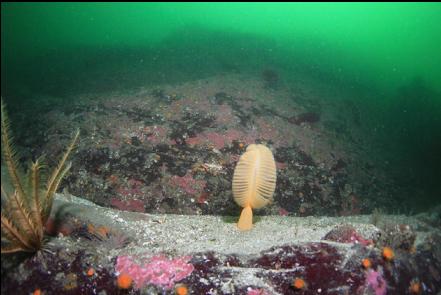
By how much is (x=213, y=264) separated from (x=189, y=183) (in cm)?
276

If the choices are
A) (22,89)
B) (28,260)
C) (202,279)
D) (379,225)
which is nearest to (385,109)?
(379,225)

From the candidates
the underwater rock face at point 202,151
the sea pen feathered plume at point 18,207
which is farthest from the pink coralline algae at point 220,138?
the sea pen feathered plume at point 18,207

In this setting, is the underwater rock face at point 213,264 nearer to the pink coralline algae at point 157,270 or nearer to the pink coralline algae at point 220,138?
the pink coralline algae at point 157,270

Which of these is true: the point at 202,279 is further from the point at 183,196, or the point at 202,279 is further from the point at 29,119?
the point at 29,119

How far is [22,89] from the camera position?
48.4 feet

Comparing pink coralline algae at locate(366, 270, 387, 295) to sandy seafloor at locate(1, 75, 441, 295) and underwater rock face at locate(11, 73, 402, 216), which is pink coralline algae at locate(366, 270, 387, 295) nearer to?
sandy seafloor at locate(1, 75, 441, 295)

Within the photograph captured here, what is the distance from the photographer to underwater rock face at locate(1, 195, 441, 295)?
2.96 metres

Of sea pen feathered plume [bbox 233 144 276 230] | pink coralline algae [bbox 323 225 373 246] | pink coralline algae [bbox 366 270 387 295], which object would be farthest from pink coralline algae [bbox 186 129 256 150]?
pink coralline algae [bbox 366 270 387 295]

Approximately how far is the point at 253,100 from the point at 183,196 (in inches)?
175

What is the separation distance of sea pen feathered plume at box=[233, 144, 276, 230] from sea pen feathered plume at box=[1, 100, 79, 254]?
2.32 metres

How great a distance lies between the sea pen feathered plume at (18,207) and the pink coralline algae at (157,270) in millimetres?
884

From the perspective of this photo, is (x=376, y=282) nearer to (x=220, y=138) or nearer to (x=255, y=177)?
(x=255, y=177)

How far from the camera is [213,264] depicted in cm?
321

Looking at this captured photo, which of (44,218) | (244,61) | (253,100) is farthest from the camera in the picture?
(244,61)
